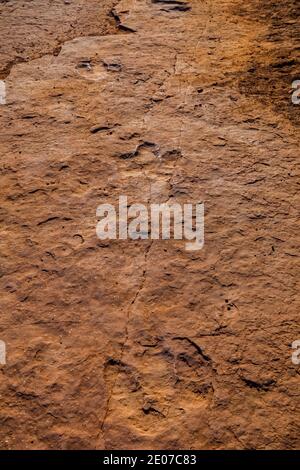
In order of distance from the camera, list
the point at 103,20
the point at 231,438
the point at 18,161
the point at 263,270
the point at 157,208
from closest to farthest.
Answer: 1. the point at 231,438
2. the point at 263,270
3. the point at 157,208
4. the point at 18,161
5. the point at 103,20

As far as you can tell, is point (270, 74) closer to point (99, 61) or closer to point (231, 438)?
point (99, 61)

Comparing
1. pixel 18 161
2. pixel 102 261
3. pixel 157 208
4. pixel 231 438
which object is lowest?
pixel 231 438

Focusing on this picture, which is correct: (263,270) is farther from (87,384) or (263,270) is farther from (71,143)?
(71,143)

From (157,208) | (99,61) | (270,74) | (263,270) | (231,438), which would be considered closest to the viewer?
(231,438)

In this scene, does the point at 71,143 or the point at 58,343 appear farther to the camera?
the point at 71,143

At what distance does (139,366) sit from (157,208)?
793 millimetres

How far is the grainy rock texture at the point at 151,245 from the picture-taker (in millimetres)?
1549

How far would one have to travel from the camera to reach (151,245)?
2.00 m

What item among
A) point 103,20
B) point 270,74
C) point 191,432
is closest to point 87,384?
point 191,432

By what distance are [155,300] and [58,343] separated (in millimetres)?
418

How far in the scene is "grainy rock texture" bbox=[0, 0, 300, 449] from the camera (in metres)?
1.55

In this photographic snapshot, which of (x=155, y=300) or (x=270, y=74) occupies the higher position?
(x=270, y=74)

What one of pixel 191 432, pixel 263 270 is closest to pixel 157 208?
pixel 263 270

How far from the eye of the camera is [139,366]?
1.65m
